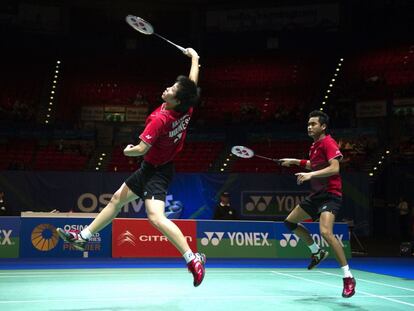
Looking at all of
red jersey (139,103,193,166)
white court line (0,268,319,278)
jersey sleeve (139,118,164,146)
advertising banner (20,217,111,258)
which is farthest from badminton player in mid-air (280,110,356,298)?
advertising banner (20,217,111,258)

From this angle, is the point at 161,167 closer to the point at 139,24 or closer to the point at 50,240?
the point at 139,24

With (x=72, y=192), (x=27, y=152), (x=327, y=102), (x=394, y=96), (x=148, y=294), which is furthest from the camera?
(x=327, y=102)

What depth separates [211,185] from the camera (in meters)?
17.8

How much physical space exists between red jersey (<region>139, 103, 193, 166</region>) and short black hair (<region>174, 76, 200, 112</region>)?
92 mm

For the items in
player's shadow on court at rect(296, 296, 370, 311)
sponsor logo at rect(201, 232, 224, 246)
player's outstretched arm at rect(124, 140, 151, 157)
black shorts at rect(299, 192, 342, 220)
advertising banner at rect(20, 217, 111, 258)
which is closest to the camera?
player's outstretched arm at rect(124, 140, 151, 157)

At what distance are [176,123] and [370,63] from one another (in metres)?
24.1

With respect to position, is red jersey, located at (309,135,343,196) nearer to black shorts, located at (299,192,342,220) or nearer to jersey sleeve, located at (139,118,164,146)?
black shorts, located at (299,192,342,220)

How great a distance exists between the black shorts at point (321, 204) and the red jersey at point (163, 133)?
224 centimetres

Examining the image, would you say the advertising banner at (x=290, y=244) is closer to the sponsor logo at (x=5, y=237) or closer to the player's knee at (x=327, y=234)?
the sponsor logo at (x=5, y=237)

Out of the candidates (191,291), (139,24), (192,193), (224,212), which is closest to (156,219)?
(191,291)

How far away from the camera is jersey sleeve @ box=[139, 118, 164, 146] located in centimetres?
530

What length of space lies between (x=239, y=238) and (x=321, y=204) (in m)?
6.18

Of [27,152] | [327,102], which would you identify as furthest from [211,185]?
[327,102]

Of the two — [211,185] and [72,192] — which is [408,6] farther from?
[72,192]
